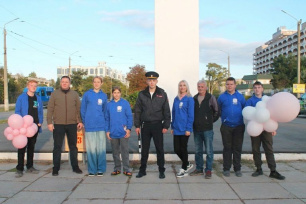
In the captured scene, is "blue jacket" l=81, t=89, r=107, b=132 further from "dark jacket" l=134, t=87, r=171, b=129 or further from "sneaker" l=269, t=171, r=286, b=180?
"sneaker" l=269, t=171, r=286, b=180

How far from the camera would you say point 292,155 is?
24.2 feet

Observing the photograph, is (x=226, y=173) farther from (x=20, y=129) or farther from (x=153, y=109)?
(x=20, y=129)

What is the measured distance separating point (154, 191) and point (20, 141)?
297 centimetres

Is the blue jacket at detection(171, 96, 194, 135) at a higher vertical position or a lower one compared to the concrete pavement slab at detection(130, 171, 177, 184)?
higher

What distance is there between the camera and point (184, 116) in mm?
5828

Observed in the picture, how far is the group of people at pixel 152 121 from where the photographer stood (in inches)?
231

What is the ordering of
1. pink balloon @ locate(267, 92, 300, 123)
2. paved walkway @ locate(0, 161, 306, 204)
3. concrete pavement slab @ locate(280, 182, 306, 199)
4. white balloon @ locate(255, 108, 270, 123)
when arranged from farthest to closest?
white balloon @ locate(255, 108, 270, 123), pink balloon @ locate(267, 92, 300, 123), concrete pavement slab @ locate(280, 182, 306, 199), paved walkway @ locate(0, 161, 306, 204)

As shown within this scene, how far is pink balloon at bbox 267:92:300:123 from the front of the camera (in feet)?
17.9

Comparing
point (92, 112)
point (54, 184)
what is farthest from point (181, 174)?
point (54, 184)

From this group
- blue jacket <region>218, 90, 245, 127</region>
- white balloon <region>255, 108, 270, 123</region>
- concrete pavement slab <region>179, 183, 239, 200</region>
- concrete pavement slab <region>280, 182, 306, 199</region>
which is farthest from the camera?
blue jacket <region>218, 90, 245, 127</region>

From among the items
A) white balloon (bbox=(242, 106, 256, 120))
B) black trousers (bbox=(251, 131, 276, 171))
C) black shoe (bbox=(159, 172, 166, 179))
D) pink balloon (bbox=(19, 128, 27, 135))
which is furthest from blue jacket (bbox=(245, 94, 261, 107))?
pink balloon (bbox=(19, 128, 27, 135))

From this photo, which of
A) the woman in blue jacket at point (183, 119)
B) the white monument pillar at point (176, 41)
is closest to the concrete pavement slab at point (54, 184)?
the woman in blue jacket at point (183, 119)

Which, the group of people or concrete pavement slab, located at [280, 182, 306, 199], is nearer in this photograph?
concrete pavement slab, located at [280, 182, 306, 199]

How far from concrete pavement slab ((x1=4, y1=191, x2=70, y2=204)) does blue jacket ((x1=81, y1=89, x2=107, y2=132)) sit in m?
1.54
